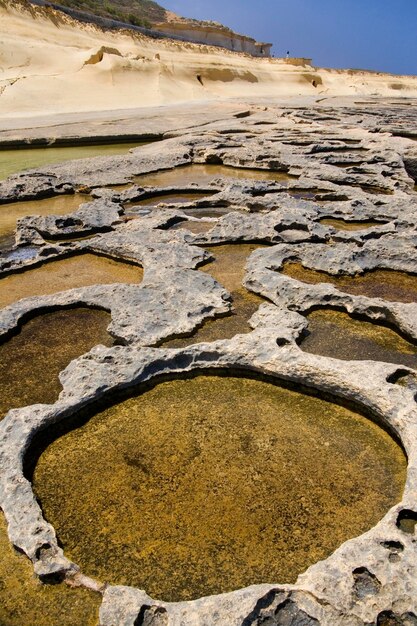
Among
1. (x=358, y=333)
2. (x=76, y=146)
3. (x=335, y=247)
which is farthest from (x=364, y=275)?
(x=76, y=146)

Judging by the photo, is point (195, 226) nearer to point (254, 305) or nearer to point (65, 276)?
point (65, 276)

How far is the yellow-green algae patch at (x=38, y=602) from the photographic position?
5.94 ft

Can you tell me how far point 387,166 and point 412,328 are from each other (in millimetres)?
5579

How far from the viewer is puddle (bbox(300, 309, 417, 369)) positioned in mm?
3320

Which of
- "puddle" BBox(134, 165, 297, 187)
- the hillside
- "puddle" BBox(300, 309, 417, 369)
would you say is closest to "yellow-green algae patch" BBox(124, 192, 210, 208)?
"puddle" BBox(134, 165, 297, 187)

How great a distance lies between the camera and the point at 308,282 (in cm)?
441

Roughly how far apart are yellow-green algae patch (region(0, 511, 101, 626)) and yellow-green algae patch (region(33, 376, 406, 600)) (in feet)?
0.41

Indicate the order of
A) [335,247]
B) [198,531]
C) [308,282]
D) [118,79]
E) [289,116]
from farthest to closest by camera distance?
[118,79] → [289,116] → [335,247] → [308,282] → [198,531]

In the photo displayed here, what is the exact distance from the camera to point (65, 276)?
15.3 ft

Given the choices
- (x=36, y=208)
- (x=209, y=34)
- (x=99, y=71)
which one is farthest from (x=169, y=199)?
(x=209, y=34)

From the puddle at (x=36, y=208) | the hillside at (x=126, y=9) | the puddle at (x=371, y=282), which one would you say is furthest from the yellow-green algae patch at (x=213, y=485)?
the hillside at (x=126, y=9)

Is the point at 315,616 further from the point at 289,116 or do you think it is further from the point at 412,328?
the point at 289,116

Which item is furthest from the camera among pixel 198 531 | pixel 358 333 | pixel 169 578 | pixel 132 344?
pixel 358 333

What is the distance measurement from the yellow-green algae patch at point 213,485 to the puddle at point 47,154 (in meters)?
7.42
